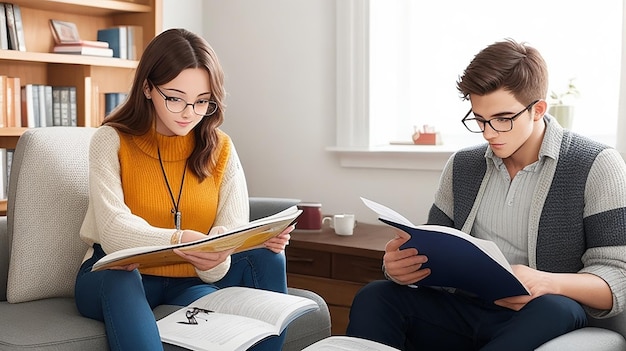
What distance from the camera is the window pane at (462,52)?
2.98 metres

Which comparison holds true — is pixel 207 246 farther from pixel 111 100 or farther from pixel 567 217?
pixel 111 100

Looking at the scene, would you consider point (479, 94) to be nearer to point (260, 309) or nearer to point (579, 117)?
point (260, 309)

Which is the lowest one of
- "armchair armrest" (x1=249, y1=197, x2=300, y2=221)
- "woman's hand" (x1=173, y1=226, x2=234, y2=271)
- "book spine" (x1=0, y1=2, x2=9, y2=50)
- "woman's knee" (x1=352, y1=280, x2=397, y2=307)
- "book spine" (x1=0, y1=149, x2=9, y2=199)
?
"woman's knee" (x1=352, y1=280, x2=397, y2=307)

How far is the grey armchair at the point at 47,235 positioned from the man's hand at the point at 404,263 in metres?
0.42

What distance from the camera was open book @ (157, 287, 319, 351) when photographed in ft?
5.62

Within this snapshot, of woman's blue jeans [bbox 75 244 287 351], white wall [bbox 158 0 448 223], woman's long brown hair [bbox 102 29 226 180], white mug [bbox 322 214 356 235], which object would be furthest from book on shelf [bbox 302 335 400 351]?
white wall [bbox 158 0 448 223]

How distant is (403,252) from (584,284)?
1.25ft

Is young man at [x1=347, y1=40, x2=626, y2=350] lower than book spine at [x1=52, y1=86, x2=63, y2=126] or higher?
lower

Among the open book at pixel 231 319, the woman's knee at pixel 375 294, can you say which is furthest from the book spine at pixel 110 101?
the woman's knee at pixel 375 294

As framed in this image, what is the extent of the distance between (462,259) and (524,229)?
12.2 inches

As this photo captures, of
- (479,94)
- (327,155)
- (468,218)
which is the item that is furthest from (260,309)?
(327,155)

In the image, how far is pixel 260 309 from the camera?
6.06 ft

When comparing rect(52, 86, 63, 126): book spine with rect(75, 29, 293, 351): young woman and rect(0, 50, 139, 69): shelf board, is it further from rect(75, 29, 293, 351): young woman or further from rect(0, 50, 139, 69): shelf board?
rect(75, 29, 293, 351): young woman

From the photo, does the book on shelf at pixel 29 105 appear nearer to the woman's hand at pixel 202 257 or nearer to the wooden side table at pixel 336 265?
the wooden side table at pixel 336 265
